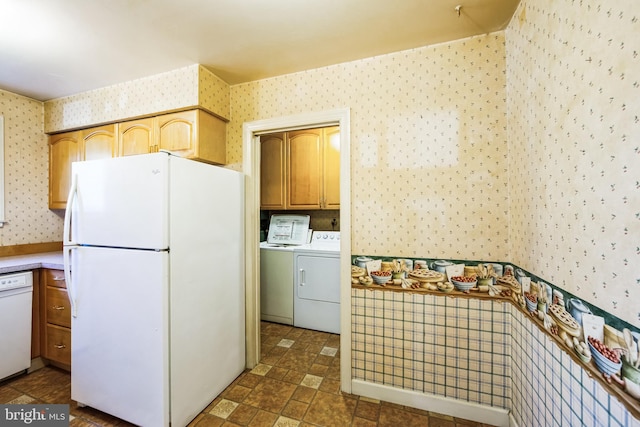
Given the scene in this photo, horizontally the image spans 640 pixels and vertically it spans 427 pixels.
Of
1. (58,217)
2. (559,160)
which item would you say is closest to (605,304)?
(559,160)

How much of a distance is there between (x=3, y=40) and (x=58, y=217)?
1771mm

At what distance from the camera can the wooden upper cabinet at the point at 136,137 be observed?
2146 mm

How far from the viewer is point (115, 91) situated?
87.9 inches

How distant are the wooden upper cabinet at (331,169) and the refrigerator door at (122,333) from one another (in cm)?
Answer: 190

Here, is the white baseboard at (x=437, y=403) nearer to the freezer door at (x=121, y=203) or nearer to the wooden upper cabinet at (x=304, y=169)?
the freezer door at (x=121, y=203)

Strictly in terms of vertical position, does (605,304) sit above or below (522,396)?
above

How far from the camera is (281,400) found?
177 cm

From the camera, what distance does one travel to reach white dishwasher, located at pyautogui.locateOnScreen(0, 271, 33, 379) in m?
1.88

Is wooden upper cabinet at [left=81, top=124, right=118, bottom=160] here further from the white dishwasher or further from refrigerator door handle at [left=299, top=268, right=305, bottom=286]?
refrigerator door handle at [left=299, top=268, right=305, bottom=286]

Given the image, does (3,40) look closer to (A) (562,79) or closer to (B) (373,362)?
(A) (562,79)

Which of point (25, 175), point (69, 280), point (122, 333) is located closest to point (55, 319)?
point (69, 280)

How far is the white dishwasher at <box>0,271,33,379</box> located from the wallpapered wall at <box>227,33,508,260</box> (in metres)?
2.49

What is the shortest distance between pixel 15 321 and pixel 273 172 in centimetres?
251

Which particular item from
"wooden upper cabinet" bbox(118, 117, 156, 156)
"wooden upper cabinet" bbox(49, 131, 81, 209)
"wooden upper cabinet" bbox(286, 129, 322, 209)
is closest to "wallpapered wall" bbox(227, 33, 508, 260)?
"wooden upper cabinet" bbox(286, 129, 322, 209)
